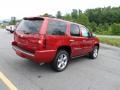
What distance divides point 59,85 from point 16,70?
1.86m

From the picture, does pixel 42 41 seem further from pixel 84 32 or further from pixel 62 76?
pixel 84 32

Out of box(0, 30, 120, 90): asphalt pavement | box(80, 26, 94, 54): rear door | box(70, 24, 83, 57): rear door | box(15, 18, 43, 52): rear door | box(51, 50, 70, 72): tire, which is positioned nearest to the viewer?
box(0, 30, 120, 90): asphalt pavement

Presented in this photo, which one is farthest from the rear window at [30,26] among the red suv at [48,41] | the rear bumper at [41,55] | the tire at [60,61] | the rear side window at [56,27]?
the tire at [60,61]

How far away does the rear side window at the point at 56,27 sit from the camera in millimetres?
7046

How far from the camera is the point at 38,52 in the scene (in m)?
6.68

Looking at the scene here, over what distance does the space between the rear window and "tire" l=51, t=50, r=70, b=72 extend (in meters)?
1.16

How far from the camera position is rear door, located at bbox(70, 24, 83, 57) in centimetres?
815

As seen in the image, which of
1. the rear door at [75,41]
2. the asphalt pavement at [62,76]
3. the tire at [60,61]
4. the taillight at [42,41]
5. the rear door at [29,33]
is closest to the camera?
the asphalt pavement at [62,76]

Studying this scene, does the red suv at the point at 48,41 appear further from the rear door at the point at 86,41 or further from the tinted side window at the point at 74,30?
the rear door at the point at 86,41

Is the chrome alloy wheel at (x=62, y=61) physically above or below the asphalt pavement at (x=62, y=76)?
above

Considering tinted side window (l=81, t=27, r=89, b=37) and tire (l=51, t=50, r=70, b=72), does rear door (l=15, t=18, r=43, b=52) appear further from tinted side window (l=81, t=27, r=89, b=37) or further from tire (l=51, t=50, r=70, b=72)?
tinted side window (l=81, t=27, r=89, b=37)

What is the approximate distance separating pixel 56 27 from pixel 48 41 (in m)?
0.70

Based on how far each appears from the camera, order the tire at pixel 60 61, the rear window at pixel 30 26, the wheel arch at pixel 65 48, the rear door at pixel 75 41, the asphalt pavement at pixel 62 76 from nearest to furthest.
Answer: the asphalt pavement at pixel 62 76 → the rear window at pixel 30 26 → the tire at pixel 60 61 → the wheel arch at pixel 65 48 → the rear door at pixel 75 41

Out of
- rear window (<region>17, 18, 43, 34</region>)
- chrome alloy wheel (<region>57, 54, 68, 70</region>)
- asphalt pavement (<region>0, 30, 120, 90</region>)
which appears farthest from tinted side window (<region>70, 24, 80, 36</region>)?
rear window (<region>17, 18, 43, 34</region>)
